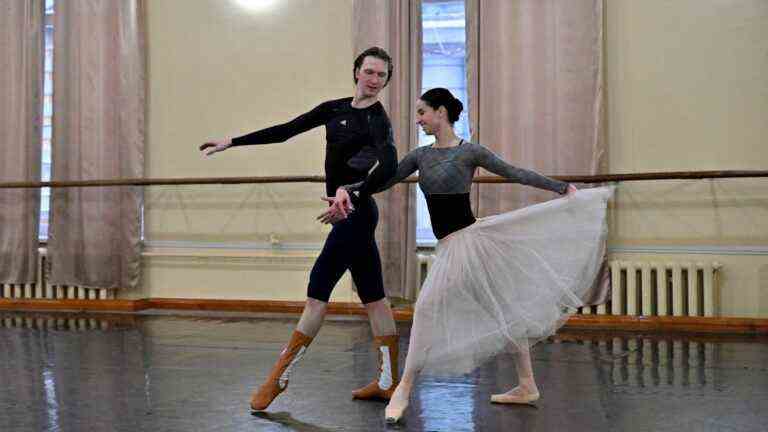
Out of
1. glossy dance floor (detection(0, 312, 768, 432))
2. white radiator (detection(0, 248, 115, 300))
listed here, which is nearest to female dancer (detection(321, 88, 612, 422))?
glossy dance floor (detection(0, 312, 768, 432))

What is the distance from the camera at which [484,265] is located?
10.5 ft

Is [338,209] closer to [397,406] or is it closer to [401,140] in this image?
[397,406]

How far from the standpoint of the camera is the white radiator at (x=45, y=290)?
6969mm

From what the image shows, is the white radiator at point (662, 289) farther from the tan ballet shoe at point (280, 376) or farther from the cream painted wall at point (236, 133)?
the tan ballet shoe at point (280, 376)

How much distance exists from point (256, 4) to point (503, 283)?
4245 mm

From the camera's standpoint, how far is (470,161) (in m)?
3.24

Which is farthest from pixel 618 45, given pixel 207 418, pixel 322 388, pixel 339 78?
pixel 207 418

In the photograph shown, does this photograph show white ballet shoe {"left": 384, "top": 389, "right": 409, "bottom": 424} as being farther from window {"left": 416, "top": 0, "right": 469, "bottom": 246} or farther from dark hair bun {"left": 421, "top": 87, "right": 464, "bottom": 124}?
window {"left": 416, "top": 0, "right": 469, "bottom": 246}

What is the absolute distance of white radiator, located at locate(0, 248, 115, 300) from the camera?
22.9ft

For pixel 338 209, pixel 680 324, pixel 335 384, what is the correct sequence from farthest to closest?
pixel 680 324 → pixel 335 384 → pixel 338 209

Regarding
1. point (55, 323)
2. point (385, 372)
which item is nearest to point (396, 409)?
point (385, 372)

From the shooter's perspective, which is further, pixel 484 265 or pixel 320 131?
pixel 320 131

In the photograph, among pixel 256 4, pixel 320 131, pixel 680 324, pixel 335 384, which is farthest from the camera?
pixel 256 4

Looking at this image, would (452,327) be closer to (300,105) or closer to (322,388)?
(322,388)
